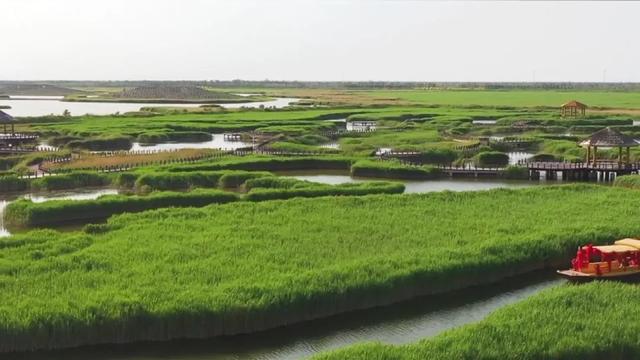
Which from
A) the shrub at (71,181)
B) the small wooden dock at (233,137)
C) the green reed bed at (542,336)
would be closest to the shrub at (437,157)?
the shrub at (71,181)

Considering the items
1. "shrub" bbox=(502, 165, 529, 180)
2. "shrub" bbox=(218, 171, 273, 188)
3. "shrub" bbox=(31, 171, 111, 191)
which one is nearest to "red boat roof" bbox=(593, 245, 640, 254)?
"shrub" bbox=(218, 171, 273, 188)

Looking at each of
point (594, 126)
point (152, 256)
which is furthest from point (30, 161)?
point (594, 126)

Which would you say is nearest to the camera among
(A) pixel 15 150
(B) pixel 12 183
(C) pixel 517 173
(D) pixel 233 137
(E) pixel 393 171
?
(B) pixel 12 183

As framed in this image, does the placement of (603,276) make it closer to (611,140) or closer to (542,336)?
(542,336)

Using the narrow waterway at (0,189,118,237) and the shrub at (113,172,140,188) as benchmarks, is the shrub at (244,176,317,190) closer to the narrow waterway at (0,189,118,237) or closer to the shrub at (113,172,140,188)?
the shrub at (113,172,140,188)

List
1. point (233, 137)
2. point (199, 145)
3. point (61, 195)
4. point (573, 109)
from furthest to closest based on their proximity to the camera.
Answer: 1. point (573, 109)
2. point (233, 137)
3. point (199, 145)
4. point (61, 195)

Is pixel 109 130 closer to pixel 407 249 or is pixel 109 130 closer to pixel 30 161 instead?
pixel 30 161

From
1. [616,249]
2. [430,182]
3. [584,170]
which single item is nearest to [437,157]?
[430,182]
